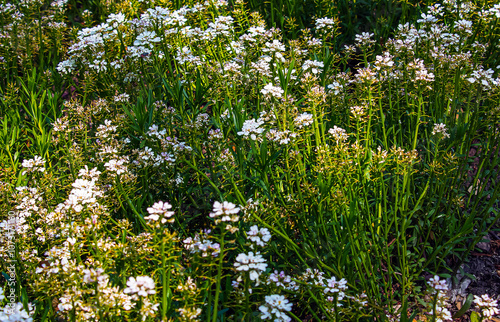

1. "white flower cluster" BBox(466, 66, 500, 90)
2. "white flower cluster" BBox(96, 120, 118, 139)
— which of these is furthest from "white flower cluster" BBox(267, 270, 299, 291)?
"white flower cluster" BBox(466, 66, 500, 90)

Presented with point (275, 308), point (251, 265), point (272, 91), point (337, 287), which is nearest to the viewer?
point (251, 265)

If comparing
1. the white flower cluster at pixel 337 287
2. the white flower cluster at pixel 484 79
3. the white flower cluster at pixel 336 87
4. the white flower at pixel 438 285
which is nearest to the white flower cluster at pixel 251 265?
the white flower cluster at pixel 337 287

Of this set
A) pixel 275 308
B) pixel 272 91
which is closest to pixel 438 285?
pixel 275 308

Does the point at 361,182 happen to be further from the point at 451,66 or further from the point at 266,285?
the point at 451,66

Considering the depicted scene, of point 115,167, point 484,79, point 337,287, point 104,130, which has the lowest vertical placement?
point 337,287

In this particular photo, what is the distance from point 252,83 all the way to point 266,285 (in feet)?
5.29

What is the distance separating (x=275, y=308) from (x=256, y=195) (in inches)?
45.0

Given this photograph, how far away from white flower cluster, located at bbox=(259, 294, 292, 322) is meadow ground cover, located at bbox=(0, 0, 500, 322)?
0.01 metres

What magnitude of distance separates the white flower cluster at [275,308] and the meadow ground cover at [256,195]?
0.01 metres

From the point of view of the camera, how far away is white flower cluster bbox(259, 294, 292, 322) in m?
1.69

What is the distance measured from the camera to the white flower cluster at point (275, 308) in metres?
1.69

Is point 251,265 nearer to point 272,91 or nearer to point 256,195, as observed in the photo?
point 272,91

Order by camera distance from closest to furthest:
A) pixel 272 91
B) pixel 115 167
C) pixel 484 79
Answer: pixel 272 91 < pixel 115 167 < pixel 484 79

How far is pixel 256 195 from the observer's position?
2.80 metres
